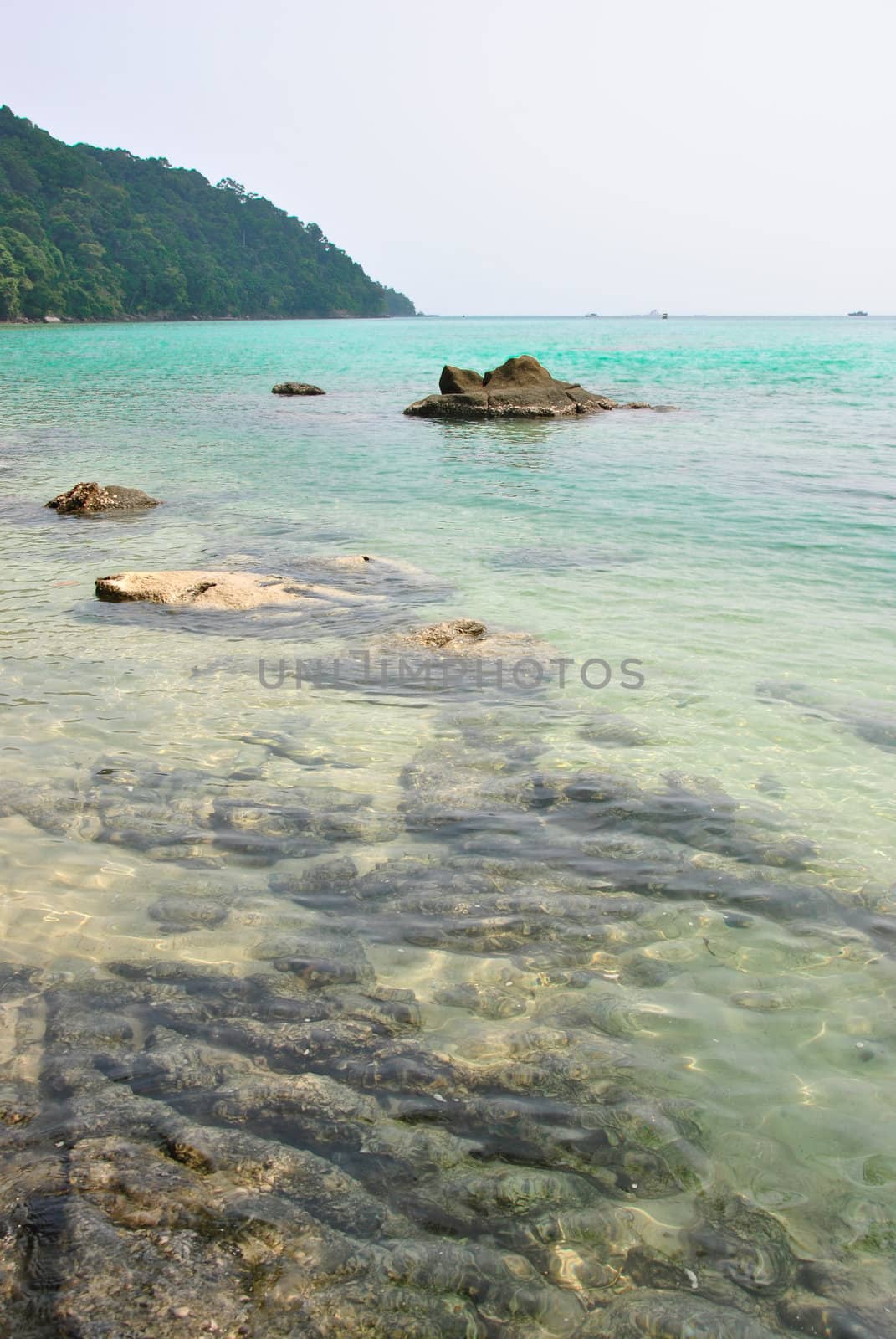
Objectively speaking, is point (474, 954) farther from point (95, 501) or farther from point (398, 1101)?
point (95, 501)

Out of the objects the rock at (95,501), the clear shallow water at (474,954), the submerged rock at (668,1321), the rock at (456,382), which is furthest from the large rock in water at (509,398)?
the submerged rock at (668,1321)

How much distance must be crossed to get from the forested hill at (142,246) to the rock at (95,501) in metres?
92.0

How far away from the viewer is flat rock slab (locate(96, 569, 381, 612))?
9.03m

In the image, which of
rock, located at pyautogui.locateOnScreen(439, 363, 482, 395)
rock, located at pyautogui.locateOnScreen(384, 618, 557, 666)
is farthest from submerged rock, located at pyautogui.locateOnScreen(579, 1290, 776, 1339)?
rock, located at pyautogui.locateOnScreen(439, 363, 482, 395)

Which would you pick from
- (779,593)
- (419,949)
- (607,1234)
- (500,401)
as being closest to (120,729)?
(419,949)

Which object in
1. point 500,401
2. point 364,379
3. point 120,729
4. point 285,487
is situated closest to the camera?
point 120,729

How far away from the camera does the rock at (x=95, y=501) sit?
13.6 m

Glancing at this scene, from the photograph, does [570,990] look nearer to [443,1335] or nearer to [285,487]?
[443,1335]

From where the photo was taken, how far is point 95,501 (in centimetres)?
1368

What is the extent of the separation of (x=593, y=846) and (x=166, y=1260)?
111 inches

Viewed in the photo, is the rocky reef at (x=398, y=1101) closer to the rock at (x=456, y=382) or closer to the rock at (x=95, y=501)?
the rock at (x=95, y=501)

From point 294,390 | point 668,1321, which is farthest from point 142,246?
point 668,1321

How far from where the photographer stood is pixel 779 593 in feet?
31.3

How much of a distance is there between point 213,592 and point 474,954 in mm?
6159
